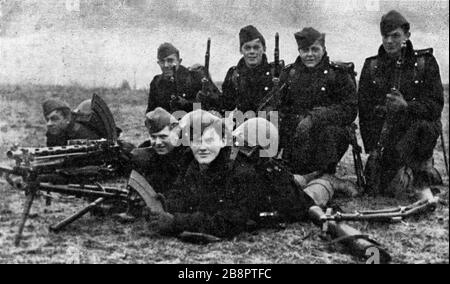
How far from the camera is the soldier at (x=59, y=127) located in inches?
273

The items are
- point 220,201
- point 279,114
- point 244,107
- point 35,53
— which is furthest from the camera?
point 35,53

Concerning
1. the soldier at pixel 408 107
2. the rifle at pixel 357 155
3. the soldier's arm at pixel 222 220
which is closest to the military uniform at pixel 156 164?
the soldier's arm at pixel 222 220

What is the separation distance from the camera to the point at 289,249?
4.73m

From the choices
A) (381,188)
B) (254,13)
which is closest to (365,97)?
(381,188)

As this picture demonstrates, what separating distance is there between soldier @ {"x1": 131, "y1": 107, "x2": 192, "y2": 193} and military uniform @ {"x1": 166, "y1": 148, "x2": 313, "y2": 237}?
509 mm

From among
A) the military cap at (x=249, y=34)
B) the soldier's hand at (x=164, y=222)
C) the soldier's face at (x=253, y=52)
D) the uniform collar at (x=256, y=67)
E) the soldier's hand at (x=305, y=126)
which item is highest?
the military cap at (x=249, y=34)

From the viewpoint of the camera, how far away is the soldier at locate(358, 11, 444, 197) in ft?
20.6

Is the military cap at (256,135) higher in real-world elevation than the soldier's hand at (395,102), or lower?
lower

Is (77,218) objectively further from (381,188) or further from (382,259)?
(381,188)

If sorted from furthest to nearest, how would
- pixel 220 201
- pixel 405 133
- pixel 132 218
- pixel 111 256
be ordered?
pixel 405 133 → pixel 132 218 → pixel 220 201 → pixel 111 256

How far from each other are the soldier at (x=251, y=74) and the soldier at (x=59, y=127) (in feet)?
6.51

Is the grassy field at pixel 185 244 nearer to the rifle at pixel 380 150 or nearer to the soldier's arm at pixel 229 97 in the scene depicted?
the rifle at pixel 380 150

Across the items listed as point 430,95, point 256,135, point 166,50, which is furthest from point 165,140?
point 430,95
